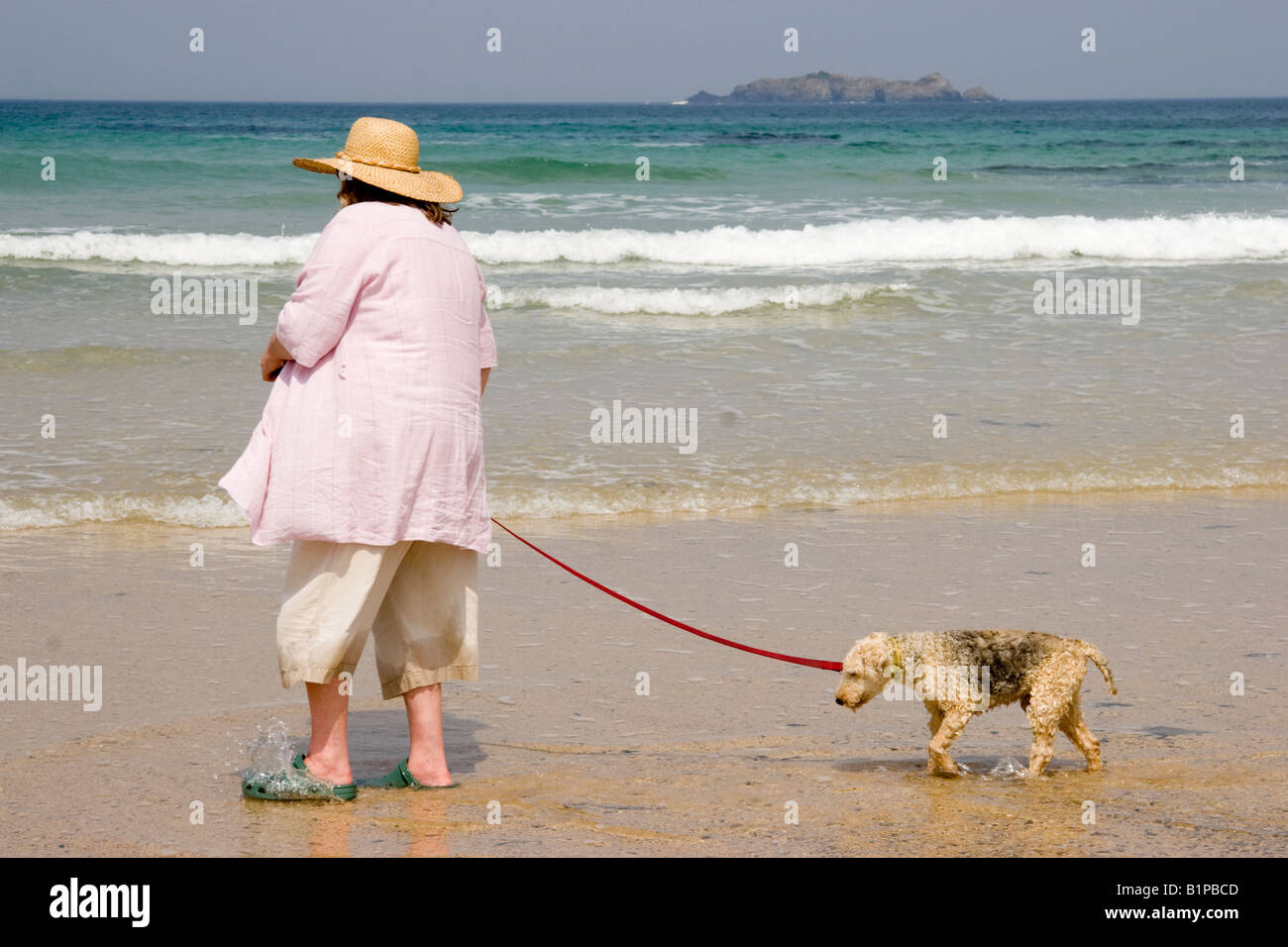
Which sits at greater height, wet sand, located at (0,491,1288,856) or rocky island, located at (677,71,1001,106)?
rocky island, located at (677,71,1001,106)

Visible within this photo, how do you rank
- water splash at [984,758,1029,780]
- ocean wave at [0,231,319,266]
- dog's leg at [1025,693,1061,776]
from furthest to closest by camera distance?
ocean wave at [0,231,319,266]
water splash at [984,758,1029,780]
dog's leg at [1025,693,1061,776]

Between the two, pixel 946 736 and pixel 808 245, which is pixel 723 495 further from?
pixel 808 245

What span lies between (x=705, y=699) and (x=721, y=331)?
8248 mm

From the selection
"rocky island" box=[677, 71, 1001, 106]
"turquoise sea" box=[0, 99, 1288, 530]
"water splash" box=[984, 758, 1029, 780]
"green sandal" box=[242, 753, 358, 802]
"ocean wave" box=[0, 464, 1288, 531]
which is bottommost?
"water splash" box=[984, 758, 1029, 780]

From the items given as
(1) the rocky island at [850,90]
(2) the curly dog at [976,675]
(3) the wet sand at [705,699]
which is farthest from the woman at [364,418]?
(1) the rocky island at [850,90]

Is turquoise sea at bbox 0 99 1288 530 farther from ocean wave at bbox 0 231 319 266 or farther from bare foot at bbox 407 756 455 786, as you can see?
bare foot at bbox 407 756 455 786

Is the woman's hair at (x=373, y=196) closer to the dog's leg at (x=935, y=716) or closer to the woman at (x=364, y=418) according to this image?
the woman at (x=364, y=418)

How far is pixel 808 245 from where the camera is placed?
62.4 ft

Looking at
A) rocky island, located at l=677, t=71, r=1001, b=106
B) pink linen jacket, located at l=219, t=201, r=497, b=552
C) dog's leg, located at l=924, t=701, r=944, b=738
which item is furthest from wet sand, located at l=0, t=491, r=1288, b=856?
rocky island, located at l=677, t=71, r=1001, b=106

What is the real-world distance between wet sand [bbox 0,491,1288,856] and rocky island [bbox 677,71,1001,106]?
342 ft

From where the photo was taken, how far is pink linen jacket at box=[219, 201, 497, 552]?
320 cm

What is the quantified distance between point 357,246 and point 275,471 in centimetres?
58
